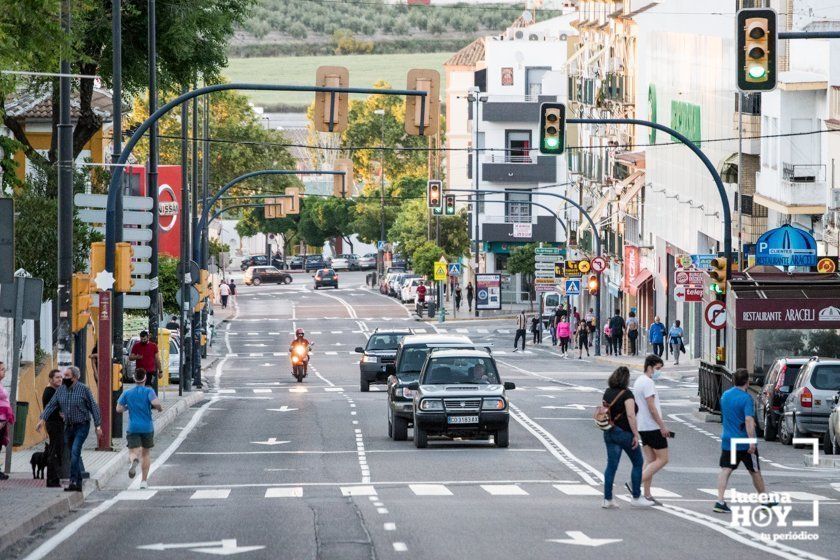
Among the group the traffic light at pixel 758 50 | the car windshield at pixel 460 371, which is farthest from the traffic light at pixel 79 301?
the traffic light at pixel 758 50

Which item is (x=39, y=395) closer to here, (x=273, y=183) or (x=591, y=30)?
(x=591, y=30)

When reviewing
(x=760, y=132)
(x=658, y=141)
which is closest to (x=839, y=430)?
(x=760, y=132)

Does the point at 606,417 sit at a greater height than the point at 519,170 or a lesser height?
lesser

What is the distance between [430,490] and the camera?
23.3m

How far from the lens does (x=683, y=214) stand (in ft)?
231

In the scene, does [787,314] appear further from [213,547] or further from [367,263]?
[367,263]

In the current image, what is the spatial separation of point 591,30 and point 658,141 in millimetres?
24008

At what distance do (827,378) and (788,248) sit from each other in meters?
14.0

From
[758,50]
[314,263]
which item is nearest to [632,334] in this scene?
[758,50]

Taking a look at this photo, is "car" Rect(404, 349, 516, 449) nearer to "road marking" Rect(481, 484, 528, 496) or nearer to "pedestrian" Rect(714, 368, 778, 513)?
"road marking" Rect(481, 484, 528, 496)

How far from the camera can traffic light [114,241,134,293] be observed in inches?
1192

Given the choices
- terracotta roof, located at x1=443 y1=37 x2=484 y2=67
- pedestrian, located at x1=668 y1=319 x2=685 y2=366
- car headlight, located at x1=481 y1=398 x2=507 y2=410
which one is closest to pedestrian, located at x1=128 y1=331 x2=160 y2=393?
car headlight, located at x1=481 y1=398 x2=507 y2=410

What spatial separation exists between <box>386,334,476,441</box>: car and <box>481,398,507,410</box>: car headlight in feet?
6.90

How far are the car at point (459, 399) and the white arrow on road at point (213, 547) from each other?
12.0 metres
